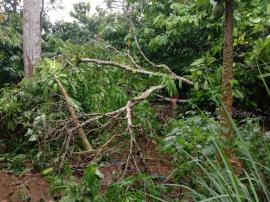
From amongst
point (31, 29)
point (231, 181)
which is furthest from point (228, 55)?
point (31, 29)

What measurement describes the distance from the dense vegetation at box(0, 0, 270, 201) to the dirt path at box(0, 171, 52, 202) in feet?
0.58

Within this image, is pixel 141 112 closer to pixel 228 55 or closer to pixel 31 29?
pixel 228 55

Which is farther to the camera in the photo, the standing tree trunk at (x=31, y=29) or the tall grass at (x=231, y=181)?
the standing tree trunk at (x=31, y=29)

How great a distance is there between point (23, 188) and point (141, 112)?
1.51 m

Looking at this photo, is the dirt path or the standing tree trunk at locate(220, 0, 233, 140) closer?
the standing tree trunk at locate(220, 0, 233, 140)

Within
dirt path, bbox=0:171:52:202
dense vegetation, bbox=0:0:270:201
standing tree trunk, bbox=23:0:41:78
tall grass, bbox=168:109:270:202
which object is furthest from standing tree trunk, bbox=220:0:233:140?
standing tree trunk, bbox=23:0:41:78

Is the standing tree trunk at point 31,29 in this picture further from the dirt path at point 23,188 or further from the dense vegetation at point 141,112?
the dirt path at point 23,188

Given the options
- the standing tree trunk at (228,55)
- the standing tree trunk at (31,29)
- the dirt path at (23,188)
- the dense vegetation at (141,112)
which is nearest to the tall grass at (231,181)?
Answer: the dense vegetation at (141,112)

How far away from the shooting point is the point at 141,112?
14.2 ft

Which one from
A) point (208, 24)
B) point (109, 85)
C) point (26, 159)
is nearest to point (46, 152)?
point (26, 159)

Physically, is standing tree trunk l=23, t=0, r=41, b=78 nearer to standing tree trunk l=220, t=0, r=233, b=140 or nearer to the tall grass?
standing tree trunk l=220, t=0, r=233, b=140

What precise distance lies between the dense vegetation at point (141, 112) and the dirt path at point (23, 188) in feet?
0.58

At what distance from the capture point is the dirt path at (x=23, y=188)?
11.8 ft

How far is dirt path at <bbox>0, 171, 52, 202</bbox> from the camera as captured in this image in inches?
142
